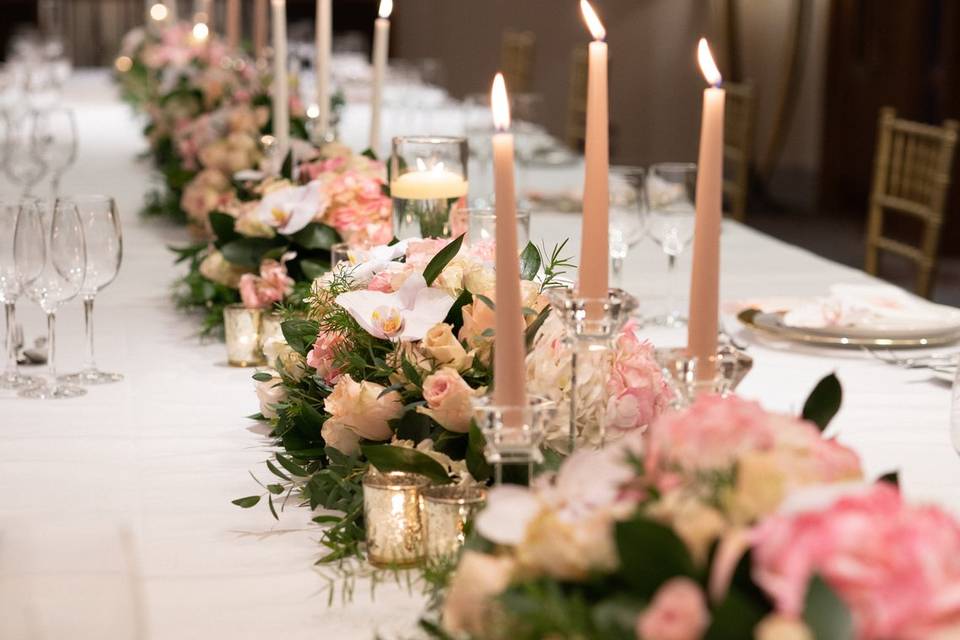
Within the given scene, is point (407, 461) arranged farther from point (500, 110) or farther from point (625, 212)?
point (625, 212)

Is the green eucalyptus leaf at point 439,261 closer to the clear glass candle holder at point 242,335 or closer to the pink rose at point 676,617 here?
the clear glass candle holder at point 242,335

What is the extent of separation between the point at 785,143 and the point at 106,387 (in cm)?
722

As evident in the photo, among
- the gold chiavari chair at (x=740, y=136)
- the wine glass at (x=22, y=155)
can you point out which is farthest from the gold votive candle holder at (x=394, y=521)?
the gold chiavari chair at (x=740, y=136)

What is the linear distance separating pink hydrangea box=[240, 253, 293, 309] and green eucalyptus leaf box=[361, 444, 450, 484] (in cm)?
72

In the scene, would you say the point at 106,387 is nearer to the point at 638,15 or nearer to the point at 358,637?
the point at 358,637

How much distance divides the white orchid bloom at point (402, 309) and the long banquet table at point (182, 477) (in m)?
0.17

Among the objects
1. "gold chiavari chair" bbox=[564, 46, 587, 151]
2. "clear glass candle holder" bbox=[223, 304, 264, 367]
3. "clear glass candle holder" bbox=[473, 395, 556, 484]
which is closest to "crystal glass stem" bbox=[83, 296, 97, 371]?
"clear glass candle holder" bbox=[223, 304, 264, 367]

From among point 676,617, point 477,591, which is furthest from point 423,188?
point 676,617

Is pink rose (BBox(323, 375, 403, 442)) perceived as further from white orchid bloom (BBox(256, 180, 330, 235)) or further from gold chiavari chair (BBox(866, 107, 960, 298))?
Result: gold chiavari chair (BBox(866, 107, 960, 298))

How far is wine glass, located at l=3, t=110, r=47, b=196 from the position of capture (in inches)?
112

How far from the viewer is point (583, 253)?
0.96m

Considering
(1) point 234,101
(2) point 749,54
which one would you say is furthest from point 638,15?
(1) point 234,101

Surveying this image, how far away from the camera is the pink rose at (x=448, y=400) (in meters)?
1.05

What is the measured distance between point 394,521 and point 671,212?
1077mm
